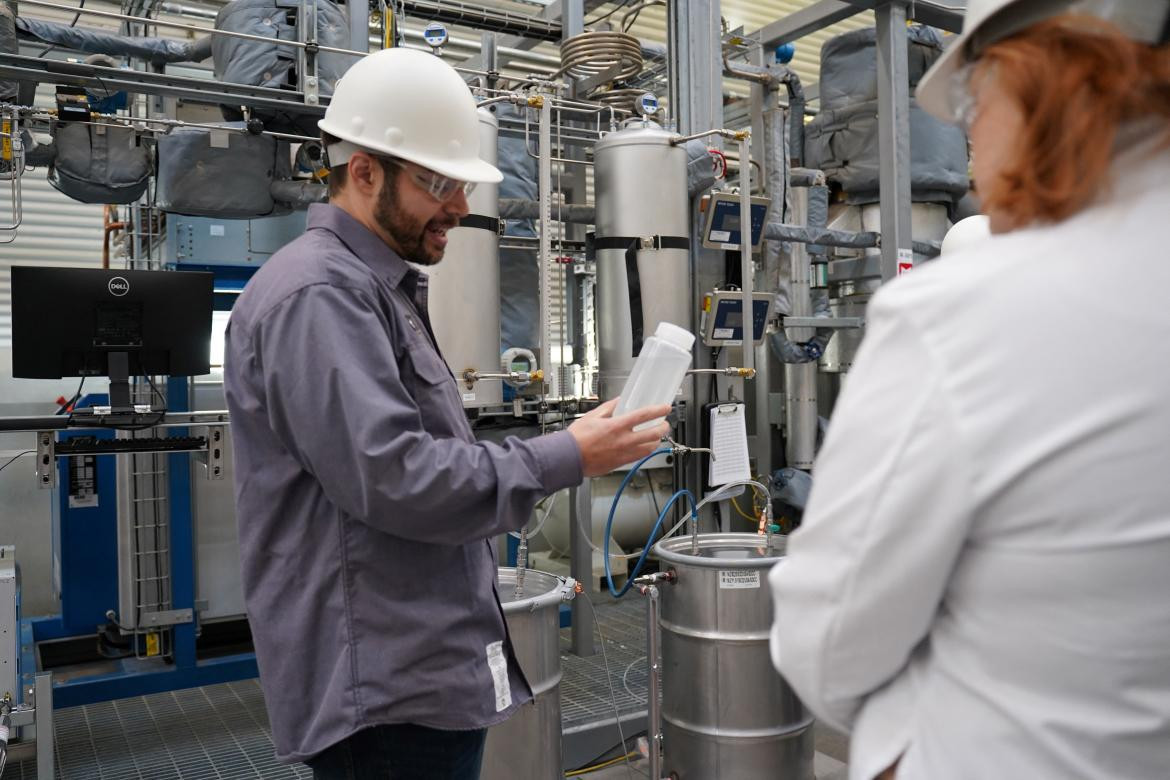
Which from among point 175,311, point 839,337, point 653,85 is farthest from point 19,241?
point 839,337

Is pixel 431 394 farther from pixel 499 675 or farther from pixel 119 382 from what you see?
pixel 119 382

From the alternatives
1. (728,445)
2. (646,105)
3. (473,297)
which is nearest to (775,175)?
(646,105)

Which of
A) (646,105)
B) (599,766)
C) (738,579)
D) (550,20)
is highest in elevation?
(550,20)

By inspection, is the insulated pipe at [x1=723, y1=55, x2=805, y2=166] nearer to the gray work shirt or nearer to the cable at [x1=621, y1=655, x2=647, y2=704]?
the cable at [x1=621, y1=655, x2=647, y2=704]

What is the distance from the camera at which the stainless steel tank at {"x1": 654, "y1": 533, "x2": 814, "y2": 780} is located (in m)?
2.56

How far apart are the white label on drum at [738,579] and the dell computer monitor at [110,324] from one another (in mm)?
2012

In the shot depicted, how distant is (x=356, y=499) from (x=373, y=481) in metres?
0.04

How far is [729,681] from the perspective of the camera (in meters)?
2.58

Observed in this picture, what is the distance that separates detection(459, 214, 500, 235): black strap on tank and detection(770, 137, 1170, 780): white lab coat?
2654mm

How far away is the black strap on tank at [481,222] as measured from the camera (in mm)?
3188

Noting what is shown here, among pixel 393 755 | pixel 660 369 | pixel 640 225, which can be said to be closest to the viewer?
pixel 393 755

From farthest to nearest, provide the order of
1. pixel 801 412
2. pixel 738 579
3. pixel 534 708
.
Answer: pixel 801 412, pixel 738 579, pixel 534 708

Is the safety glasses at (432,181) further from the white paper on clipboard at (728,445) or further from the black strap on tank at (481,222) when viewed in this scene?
the white paper on clipboard at (728,445)

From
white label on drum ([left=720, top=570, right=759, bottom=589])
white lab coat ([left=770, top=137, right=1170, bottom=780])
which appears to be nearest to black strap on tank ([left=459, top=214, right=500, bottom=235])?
white label on drum ([left=720, top=570, right=759, bottom=589])
